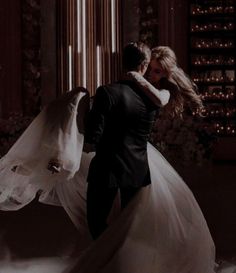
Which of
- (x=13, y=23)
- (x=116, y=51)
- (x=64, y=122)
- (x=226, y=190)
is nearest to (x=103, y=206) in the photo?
(x=64, y=122)

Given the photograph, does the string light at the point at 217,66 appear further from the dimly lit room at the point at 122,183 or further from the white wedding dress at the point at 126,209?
the white wedding dress at the point at 126,209

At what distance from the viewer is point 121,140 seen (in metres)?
3.16

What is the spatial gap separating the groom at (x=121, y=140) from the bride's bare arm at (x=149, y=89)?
0.02 m

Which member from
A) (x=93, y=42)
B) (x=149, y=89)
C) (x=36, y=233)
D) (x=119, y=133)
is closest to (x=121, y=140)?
(x=119, y=133)

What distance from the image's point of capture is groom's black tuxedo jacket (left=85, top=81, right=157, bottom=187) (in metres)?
3.06

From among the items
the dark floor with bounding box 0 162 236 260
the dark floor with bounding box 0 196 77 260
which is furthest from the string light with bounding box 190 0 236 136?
the dark floor with bounding box 0 196 77 260

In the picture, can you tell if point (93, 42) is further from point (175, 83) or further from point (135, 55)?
point (135, 55)

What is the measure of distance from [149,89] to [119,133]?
0.26 m

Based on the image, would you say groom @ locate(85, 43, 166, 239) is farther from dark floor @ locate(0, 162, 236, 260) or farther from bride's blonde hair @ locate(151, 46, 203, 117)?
dark floor @ locate(0, 162, 236, 260)

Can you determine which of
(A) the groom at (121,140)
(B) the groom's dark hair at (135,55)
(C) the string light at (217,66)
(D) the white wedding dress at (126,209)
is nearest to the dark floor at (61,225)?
(D) the white wedding dress at (126,209)

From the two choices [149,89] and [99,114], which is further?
[149,89]

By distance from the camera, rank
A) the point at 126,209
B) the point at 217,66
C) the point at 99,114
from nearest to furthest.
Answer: the point at 99,114 < the point at 126,209 < the point at 217,66

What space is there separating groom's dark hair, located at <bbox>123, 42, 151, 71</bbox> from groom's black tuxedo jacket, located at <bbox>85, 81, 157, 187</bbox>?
10 cm

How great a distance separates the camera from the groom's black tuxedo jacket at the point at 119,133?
306 cm
